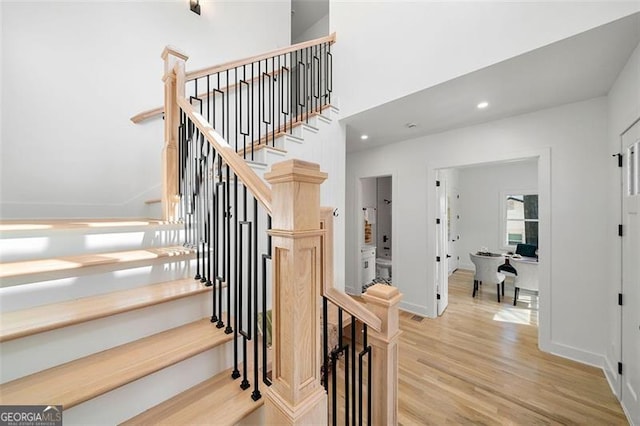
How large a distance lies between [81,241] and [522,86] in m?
3.76

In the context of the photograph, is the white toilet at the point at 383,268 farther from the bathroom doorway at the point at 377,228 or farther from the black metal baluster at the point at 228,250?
the black metal baluster at the point at 228,250

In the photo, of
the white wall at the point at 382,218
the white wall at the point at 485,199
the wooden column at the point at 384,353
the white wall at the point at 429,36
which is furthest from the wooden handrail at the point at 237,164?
the white wall at the point at 485,199

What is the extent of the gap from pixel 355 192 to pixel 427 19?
288cm

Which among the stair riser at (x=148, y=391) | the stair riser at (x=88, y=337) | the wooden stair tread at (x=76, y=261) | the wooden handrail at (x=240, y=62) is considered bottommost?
the stair riser at (x=148, y=391)

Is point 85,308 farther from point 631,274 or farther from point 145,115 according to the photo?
point 631,274

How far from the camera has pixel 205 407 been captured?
3.52 feet

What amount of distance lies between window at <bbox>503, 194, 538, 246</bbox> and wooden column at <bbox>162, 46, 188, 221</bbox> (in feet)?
23.5

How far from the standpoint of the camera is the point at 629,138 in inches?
78.9

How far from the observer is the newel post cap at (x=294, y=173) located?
0.86 metres

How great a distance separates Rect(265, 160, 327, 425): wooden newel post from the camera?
89 centimetres

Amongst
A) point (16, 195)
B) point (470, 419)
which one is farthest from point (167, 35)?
point (470, 419)

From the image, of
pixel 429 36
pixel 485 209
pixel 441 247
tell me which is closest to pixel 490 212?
pixel 485 209

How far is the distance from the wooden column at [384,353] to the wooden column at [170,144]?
1771 mm

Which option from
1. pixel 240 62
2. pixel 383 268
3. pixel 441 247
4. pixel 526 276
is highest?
pixel 240 62
